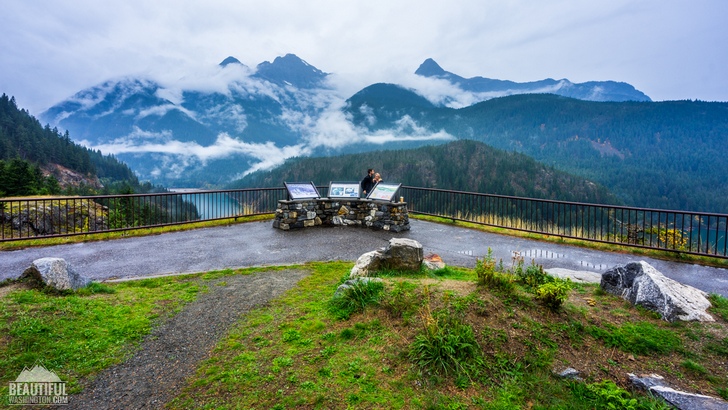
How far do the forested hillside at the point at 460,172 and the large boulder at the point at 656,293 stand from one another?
87.3 m

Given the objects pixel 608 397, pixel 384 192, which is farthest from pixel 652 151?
pixel 608 397

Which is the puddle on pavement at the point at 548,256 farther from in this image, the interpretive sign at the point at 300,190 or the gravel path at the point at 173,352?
the interpretive sign at the point at 300,190

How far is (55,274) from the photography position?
546cm

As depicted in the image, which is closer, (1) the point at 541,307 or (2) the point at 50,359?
(2) the point at 50,359

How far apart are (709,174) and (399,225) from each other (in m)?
181

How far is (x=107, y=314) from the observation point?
4949 millimetres

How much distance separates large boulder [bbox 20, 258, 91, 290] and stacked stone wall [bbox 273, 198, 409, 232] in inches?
288

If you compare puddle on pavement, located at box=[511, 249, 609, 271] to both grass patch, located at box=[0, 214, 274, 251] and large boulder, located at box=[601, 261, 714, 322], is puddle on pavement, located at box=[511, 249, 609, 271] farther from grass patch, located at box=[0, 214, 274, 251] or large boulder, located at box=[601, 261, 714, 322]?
grass patch, located at box=[0, 214, 274, 251]

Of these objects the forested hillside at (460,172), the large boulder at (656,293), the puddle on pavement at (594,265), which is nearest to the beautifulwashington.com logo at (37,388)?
the large boulder at (656,293)

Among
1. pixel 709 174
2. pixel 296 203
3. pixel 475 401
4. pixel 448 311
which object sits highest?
pixel 709 174

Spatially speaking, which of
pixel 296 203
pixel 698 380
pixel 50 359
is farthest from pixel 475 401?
pixel 296 203

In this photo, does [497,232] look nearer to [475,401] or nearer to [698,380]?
[698,380]

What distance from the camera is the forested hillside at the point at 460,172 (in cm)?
9394

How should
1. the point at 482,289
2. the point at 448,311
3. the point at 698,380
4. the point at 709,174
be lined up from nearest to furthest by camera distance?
the point at 698,380, the point at 448,311, the point at 482,289, the point at 709,174
